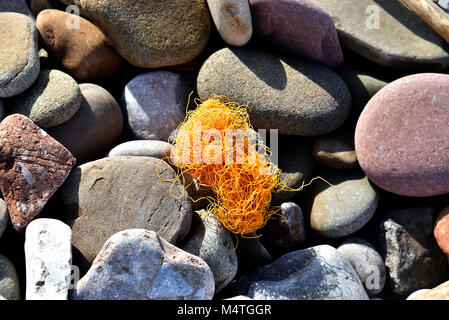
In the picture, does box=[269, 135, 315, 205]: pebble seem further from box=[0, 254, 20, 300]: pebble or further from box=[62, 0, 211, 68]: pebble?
box=[0, 254, 20, 300]: pebble

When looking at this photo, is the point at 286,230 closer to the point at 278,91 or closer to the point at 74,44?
the point at 278,91

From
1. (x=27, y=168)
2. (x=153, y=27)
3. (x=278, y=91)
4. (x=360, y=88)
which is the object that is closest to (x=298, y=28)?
(x=278, y=91)

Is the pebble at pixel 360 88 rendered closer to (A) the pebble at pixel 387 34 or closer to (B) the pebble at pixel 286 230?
(A) the pebble at pixel 387 34

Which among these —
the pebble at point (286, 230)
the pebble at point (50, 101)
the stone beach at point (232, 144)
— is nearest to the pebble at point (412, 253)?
the stone beach at point (232, 144)

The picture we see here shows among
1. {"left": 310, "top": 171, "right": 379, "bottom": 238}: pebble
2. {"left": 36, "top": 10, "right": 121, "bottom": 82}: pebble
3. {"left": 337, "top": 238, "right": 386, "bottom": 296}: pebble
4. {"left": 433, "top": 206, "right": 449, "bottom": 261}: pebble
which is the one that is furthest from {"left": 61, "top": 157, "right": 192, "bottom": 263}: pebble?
{"left": 433, "top": 206, "right": 449, "bottom": 261}: pebble

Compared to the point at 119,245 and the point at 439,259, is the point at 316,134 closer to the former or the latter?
the point at 439,259
